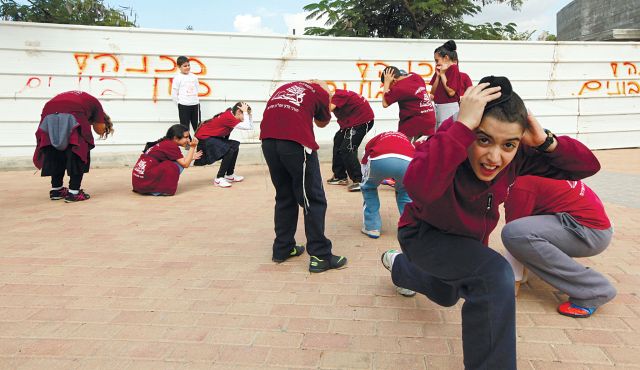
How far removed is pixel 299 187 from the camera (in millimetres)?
3082

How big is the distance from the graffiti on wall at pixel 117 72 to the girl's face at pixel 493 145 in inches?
279

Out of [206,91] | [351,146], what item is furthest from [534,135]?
[206,91]

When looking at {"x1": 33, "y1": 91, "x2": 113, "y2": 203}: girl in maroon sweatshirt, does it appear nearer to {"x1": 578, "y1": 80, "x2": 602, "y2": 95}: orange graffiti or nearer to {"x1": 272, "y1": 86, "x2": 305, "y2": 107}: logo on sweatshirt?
{"x1": 272, "y1": 86, "x2": 305, "y2": 107}: logo on sweatshirt

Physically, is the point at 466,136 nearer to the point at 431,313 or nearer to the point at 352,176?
the point at 431,313

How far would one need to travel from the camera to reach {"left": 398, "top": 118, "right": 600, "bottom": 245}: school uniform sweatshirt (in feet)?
5.12

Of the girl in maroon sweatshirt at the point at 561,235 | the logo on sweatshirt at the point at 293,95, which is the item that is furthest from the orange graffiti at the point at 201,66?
the girl in maroon sweatshirt at the point at 561,235

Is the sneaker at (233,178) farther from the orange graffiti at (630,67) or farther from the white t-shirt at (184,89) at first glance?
the orange graffiti at (630,67)

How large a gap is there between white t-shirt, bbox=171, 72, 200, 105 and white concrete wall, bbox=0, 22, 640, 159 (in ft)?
1.05

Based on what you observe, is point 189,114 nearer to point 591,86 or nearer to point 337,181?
point 337,181

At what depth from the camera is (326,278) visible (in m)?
2.96

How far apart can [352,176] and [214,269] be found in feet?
10.8

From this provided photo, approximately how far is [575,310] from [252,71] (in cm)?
692

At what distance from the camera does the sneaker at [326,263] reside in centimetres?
306

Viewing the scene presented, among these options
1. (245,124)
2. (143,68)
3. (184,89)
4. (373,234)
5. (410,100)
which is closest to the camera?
(373,234)
